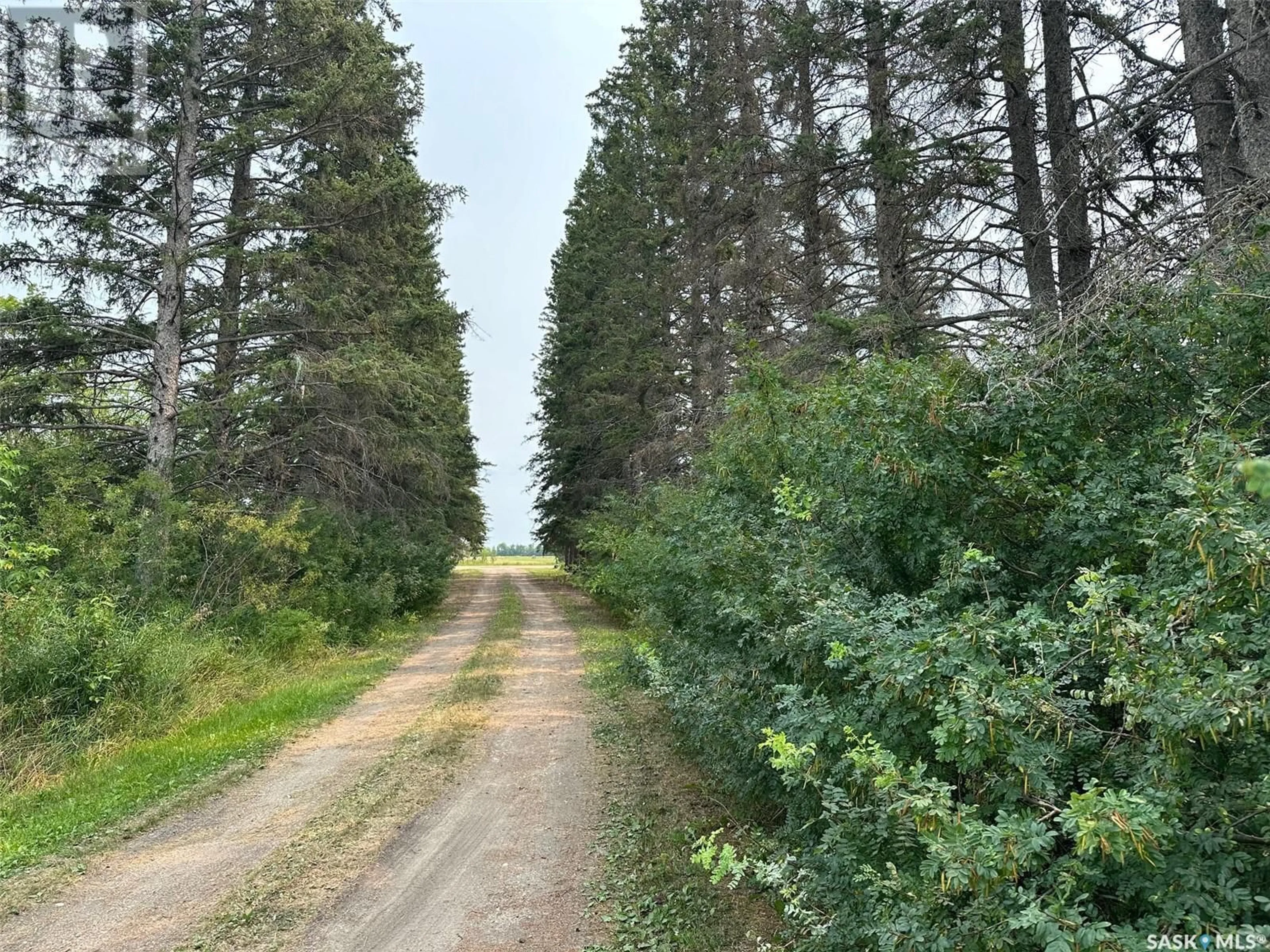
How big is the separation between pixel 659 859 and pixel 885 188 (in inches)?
290

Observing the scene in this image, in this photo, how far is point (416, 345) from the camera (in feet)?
51.5

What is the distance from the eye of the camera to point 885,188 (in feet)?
26.9

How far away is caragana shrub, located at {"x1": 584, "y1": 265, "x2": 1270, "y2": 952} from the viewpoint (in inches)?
70.5

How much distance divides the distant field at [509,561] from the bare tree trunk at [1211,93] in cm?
5090

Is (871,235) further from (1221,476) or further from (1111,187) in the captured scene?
(1221,476)

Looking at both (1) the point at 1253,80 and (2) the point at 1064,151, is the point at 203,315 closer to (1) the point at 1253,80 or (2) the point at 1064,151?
(2) the point at 1064,151

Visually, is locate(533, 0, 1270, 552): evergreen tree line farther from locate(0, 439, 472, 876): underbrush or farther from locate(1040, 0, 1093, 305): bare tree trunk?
locate(0, 439, 472, 876): underbrush

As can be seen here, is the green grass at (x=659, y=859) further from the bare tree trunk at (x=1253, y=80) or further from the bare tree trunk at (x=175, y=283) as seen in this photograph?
the bare tree trunk at (x=175, y=283)

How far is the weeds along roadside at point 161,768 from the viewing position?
4.77 m

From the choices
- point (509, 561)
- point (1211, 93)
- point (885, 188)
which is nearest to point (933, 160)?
point (885, 188)

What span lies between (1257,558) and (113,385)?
47.1ft

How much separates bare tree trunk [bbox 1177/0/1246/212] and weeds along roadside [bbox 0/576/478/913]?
9588 millimetres

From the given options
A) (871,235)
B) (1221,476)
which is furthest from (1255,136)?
(1221,476)

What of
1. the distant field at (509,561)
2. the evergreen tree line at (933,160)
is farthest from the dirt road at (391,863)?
the distant field at (509,561)
